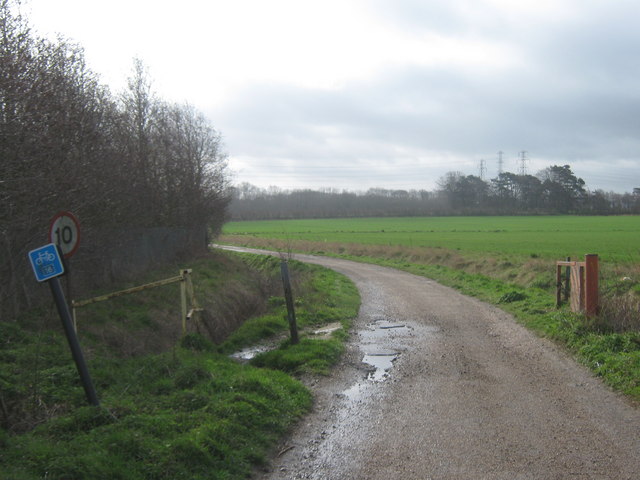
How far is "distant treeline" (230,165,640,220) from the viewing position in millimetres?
108000

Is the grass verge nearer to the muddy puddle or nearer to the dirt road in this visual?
the dirt road

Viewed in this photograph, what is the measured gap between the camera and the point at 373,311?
15.4m

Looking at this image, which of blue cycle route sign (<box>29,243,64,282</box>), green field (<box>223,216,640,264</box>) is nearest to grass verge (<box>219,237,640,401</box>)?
green field (<box>223,216,640,264</box>)

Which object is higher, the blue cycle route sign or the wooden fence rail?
the blue cycle route sign

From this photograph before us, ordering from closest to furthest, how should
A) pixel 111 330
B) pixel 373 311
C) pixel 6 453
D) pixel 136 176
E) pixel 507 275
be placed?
pixel 6 453, pixel 111 330, pixel 373 311, pixel 136 176, pixel 507 275

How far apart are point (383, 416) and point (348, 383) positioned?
1.65m

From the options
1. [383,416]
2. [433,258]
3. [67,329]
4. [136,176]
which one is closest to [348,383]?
[383,416]

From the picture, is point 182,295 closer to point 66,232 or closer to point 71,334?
point 66,232

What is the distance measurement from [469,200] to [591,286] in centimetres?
10867

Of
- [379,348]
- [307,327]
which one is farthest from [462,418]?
[307,327]

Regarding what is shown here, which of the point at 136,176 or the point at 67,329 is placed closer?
the point at 67,329

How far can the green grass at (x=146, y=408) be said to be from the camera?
4758mm

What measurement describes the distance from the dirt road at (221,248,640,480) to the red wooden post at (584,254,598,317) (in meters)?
1.17

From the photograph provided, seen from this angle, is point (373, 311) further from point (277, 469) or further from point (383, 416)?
point (277, 469)
